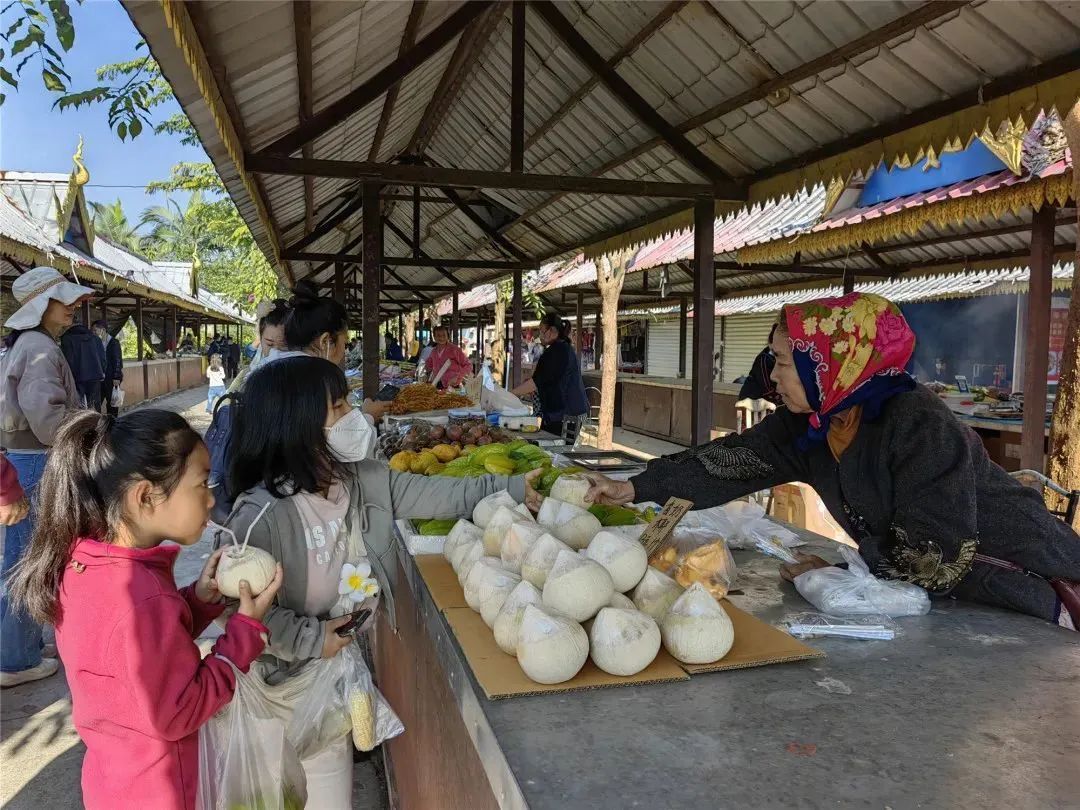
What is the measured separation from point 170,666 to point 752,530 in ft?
5.82

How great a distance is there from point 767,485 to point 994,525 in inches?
28.1

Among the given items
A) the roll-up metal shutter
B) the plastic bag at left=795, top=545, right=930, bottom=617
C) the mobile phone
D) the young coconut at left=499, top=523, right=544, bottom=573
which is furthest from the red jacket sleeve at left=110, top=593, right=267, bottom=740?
the roll-up metal shutter

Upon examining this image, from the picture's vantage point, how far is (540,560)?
1581 millimetres

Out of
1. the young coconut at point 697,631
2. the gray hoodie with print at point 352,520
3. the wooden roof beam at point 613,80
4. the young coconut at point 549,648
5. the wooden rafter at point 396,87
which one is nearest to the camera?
the young coconut at point 549,648

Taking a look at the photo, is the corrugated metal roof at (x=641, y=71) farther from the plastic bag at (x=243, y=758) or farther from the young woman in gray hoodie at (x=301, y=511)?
the plastic bag at (x=243, y=758)

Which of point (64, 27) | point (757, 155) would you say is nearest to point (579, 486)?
point (64, 27)

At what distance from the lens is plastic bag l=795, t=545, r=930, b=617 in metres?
1.71

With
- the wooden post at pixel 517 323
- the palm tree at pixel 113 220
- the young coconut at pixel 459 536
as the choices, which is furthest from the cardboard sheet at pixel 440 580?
the palm tree at pixel 113 220

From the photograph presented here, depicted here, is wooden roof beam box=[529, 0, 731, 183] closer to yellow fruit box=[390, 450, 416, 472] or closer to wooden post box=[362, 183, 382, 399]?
wooden post box=[362, 183, 382, 399]

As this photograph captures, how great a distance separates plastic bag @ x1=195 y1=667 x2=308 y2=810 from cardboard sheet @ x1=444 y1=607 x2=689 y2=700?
0.47 m

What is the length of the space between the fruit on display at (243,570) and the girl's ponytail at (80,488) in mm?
218

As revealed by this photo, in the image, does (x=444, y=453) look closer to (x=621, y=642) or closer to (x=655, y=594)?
(x=655, y=594)

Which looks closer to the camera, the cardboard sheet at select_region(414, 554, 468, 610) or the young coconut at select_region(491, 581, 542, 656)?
the young coconut at select_region(491, 581, 542, 656)

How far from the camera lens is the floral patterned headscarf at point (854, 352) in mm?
1896
